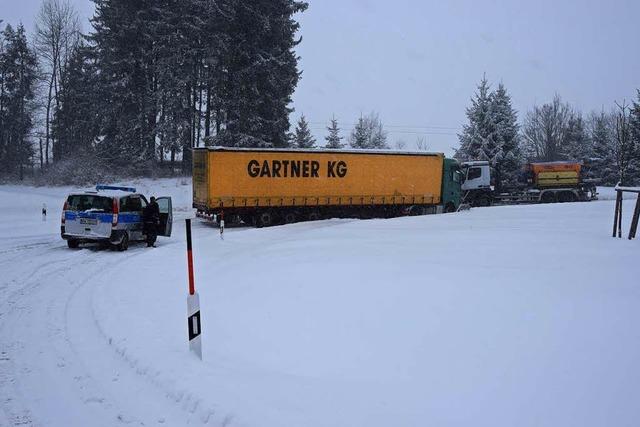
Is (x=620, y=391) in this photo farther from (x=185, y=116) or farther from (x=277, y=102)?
(x=185, y=116)

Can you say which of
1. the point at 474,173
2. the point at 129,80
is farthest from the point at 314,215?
the point at 129,80

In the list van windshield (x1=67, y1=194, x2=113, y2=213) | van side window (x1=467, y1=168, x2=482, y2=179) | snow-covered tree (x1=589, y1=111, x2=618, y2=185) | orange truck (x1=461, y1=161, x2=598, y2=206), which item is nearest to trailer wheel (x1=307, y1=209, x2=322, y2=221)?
van windshield (x1=67, y1=194, x2=113, y2=213)

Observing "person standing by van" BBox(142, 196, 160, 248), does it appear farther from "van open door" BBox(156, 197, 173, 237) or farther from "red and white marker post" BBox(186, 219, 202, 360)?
"red and white marker post" BBox(186, 219, 202, 360)

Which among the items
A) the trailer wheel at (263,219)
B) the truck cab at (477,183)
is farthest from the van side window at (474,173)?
the trailer wheel at (263,219)

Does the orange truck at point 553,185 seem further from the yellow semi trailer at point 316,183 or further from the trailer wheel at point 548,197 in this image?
the yellow semi trailer at point 316,183

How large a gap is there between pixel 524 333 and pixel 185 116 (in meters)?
37.9

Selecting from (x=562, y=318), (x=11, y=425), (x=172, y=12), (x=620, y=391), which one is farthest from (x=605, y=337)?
(x=172, y=12)

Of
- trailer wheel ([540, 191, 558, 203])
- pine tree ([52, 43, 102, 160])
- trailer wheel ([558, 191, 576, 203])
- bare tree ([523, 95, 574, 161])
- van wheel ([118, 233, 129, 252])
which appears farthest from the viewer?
bare tree ([523, 95, 574, 161])

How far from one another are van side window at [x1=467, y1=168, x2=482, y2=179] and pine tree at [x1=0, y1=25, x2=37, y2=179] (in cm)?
4226

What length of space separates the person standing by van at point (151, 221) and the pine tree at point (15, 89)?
40977 millimetres

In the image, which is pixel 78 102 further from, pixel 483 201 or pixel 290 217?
pixel 483 201

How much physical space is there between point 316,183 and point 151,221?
9789 mm

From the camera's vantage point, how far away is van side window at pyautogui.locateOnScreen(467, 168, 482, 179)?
3159 centimetres

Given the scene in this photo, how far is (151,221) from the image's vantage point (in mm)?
15414
